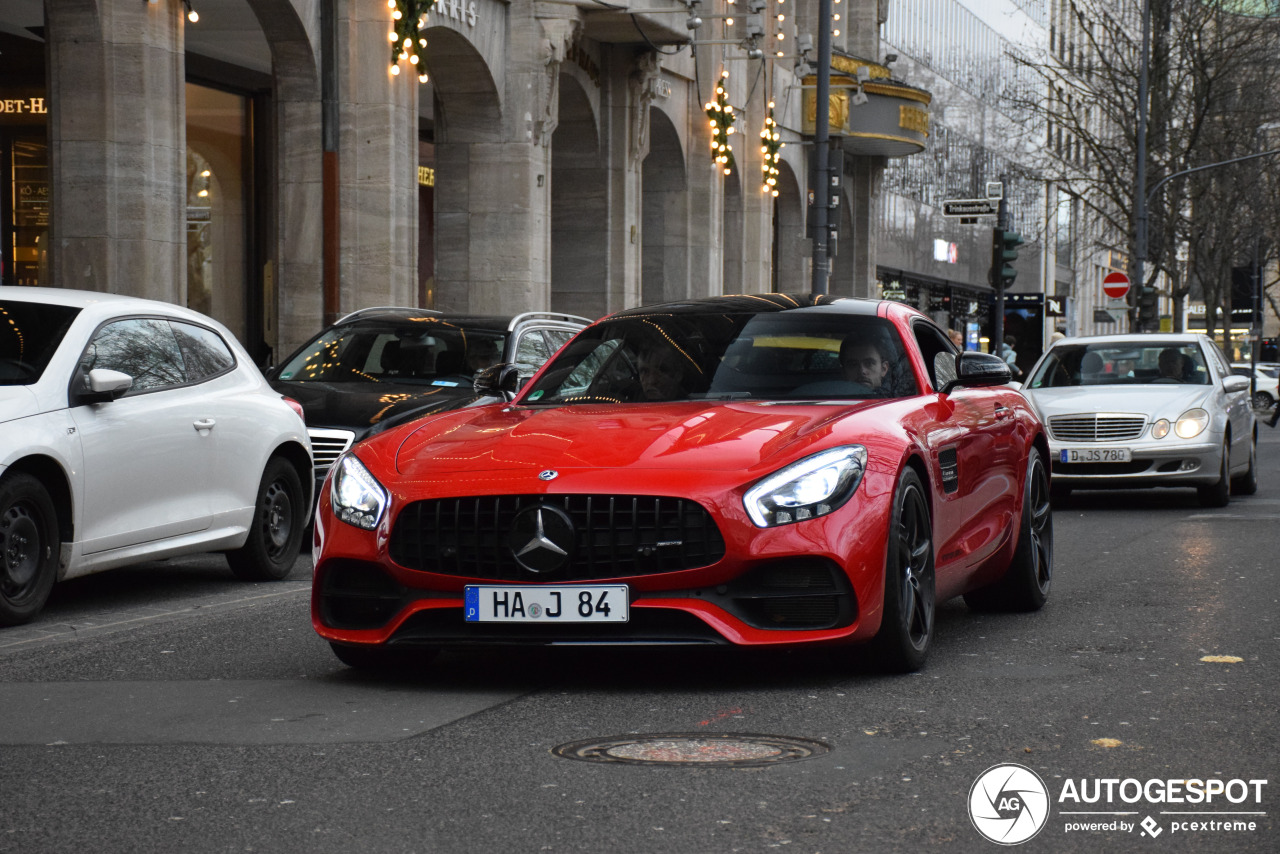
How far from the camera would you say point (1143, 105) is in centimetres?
4062

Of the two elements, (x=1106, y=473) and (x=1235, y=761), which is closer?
(x=1235, y=761)

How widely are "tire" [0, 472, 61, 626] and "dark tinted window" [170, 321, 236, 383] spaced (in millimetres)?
1564

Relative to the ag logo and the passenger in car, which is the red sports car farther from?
the ag logo

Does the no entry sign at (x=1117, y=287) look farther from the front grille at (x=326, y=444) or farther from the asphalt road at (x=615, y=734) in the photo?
the asphalt road at (x=615, y=734)

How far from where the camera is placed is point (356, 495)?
20.7 ft

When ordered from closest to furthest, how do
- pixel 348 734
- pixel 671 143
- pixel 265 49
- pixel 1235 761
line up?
pixel 1235 761
pixel 348 734
pixel 265 49
pixel 671 143

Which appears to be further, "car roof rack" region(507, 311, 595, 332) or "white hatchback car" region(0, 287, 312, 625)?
"car roof rack" region(507, 311, 595, 332)

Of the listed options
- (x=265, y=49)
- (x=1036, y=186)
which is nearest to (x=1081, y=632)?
(x=265, y=49)

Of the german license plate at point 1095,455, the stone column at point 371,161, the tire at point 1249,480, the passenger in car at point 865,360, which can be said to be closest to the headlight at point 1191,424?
the german license plate at point 1095,455

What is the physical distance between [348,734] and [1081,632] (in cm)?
350

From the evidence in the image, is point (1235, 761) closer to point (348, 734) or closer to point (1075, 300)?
point (348, 734)

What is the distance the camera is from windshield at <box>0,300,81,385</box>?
8523 mm

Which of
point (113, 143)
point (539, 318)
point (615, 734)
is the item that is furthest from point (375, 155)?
point (615, 734)

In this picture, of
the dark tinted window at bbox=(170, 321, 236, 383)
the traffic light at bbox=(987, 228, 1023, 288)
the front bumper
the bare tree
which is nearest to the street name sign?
the traffic light at bbox=(987, 228, 1023, 288)
